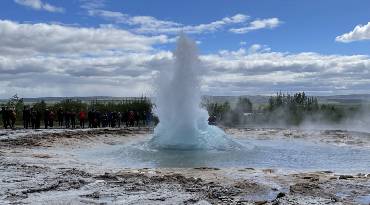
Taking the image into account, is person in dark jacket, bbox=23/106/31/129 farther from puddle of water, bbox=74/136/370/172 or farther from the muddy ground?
the muddy ground

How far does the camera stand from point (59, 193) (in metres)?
8.82

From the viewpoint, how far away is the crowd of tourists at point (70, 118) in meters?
26.6

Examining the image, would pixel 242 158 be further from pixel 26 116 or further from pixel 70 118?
pixel 70 118

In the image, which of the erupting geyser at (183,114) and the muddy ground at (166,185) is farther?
the erupting geyser at (183,114)

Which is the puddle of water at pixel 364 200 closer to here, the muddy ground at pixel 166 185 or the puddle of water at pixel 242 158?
the muddy ground at pixel 166 185

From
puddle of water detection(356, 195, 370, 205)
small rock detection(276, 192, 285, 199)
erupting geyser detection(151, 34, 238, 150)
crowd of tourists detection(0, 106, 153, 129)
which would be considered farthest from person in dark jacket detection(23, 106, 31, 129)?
puddle of water detection(356, 195, 370, 205)

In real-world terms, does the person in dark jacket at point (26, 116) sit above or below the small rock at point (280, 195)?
above

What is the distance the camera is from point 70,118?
96.5ft

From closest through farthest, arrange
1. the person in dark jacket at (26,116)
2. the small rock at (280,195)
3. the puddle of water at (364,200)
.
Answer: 1. the puddle of water at (364,200)
2. the small rock at (280,195)
3. the person in dark jacket at (26,116)

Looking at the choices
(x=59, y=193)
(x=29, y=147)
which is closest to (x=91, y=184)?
(x=59, y=193)

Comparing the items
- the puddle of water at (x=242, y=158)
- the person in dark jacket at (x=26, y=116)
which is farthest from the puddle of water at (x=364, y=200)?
the person in dark jacket at (x=26, y=116)

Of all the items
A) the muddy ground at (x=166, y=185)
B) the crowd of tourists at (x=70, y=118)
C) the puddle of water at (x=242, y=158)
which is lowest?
the puddle of water at (x=242, y=158)

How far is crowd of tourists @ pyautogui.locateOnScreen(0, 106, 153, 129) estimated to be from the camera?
87.4 feet

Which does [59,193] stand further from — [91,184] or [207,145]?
[207,145]
